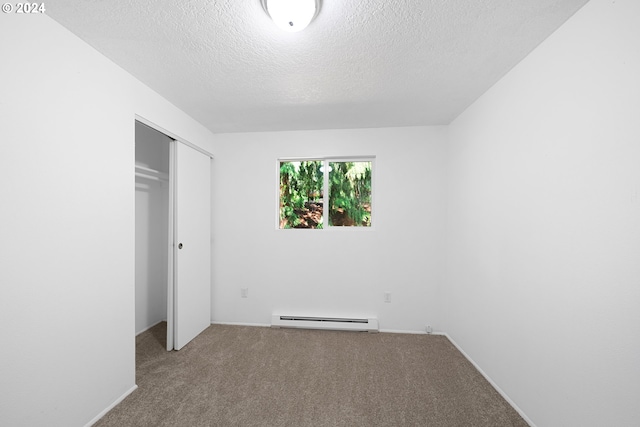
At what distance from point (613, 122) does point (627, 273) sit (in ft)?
2.19

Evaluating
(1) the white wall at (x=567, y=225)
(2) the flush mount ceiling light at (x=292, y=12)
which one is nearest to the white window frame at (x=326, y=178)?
→ (1) the white wall at (x=567, y=225)

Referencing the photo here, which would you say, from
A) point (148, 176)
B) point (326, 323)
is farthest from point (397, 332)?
point (148, 176)

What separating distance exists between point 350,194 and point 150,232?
2508 mm

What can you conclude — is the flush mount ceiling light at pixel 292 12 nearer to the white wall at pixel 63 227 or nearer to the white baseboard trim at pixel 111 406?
the white wall at pixel 63 227

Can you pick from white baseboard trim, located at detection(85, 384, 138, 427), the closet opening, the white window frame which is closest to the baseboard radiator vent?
the white window frame

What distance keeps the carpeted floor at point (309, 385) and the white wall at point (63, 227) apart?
0.38 meters

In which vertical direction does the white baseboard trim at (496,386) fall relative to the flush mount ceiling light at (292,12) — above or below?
below

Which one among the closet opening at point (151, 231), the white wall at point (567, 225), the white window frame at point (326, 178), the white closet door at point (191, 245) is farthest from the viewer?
the white window frame at point (326, 178)

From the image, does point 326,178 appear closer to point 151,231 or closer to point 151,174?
point 151,174

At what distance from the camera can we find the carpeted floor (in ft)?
5.35

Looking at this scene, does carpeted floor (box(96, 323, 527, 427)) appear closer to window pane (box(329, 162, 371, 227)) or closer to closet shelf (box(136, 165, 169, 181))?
window pane (box(329, 162, 371, 227))

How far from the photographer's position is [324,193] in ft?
10.4

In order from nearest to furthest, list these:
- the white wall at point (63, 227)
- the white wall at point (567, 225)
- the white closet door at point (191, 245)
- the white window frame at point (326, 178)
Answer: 1. the white wall at point (567, 225)
2. the white wall at point (63, 227)
3. the white closet door at point (191, 245)
4. the white window frame at point (326, 178)

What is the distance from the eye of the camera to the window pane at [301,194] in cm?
322
